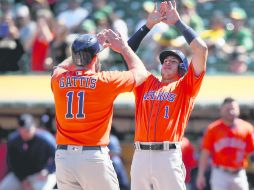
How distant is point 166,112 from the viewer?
24.0 feet

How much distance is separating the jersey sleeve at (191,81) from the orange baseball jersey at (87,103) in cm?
63

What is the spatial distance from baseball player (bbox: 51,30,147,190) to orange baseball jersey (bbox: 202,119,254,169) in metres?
3.17

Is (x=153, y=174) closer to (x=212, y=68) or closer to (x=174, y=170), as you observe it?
(x=174, y=170)

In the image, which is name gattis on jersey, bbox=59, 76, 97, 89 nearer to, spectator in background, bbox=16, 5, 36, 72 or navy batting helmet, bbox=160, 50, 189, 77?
navy batting helmet, bbox=160, 50, 189, 77

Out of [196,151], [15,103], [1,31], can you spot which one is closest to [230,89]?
[196,151]

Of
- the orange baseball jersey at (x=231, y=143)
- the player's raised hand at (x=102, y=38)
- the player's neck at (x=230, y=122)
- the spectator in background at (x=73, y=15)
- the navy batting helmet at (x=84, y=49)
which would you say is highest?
the spectator in background at (x=73, y=15)

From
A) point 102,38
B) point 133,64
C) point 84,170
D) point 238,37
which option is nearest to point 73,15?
point 238,37

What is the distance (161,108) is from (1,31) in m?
6.66

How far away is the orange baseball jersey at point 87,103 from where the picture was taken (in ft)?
22.2

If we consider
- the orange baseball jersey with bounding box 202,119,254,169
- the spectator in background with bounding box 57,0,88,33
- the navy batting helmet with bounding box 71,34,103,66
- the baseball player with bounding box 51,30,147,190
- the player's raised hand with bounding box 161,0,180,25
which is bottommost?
the orange baseball jersey with bounding box 202,119,254,169

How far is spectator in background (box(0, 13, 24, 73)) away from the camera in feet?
42.9

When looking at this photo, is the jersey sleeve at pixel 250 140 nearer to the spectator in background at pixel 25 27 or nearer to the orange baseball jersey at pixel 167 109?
the orange baseball jersey at pixel 167 109

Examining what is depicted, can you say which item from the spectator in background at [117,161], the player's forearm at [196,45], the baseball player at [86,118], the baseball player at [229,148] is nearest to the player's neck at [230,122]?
the baseball player at [229,148]

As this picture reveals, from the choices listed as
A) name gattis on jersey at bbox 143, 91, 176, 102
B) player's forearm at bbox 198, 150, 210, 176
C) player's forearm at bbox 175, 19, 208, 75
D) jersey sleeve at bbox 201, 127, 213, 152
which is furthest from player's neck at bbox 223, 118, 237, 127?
player's forearm at bbox 175, 19, 208, 75
